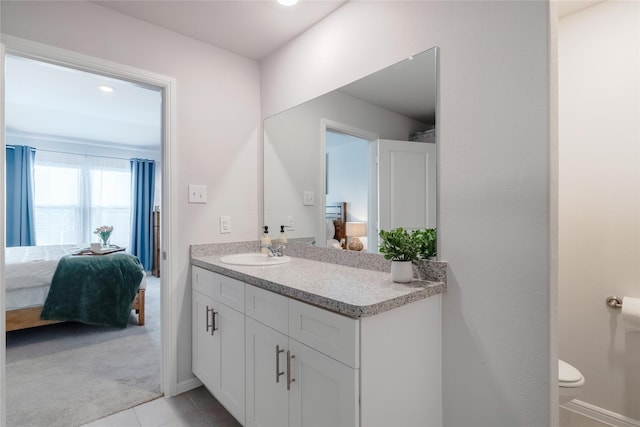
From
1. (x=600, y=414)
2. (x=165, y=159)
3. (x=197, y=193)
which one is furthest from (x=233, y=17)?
(x=600, y=414)

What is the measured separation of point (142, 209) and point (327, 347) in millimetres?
5709

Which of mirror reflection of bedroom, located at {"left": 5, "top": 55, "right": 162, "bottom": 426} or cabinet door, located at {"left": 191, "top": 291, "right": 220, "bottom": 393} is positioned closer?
cabinet door, located at {"left": 191, "top": 291, "right": 220, "bottom": 393}

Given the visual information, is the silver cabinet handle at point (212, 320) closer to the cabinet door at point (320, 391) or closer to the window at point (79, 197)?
the cabinet door at point (320, 391)

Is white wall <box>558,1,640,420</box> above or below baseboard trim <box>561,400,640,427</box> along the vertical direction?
above

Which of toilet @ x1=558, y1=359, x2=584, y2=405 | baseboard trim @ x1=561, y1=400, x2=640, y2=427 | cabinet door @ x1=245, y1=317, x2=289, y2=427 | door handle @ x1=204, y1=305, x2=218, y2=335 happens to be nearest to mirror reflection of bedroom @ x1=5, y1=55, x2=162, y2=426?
door handle @ x1=204, y1=305, x2=218, y2=335

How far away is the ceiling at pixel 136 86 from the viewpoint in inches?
71.3

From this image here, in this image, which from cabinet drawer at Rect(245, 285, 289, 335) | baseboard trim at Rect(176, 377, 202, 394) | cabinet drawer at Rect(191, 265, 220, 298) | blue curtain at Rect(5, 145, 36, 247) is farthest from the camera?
blue curtain at Rect(5, 145, 36, 247)

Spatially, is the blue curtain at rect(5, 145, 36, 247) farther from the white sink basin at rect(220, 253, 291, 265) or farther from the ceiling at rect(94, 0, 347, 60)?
the white sink basin at rect(220, 253, 291, 265)

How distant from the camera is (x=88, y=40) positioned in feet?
5.84

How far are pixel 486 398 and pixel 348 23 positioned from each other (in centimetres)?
191

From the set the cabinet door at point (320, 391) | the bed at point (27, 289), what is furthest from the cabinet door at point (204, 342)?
the bed at point (27, 289)

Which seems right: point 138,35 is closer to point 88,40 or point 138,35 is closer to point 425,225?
point 88,40

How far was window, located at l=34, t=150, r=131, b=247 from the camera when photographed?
4.96 meters

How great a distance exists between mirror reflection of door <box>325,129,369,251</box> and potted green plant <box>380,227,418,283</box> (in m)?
0.35
